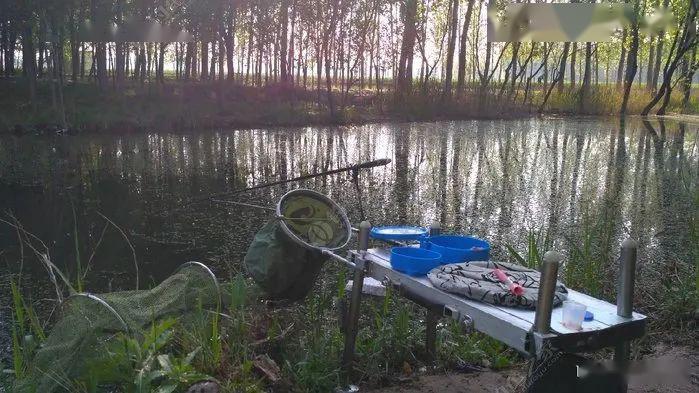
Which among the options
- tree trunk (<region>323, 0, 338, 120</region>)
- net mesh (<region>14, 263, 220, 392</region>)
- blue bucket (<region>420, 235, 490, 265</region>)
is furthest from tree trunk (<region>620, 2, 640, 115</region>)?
net mesh (<region>14, 263, 220, 392</region>)

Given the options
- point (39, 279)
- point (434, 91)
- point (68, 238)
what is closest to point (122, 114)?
point (434, 91)

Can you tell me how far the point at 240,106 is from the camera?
19531mm

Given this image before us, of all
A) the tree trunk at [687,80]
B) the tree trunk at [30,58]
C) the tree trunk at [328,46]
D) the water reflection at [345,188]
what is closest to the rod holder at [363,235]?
the water reflection at [345,188]

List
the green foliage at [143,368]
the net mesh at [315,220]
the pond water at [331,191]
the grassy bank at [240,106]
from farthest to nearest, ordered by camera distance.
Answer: the grassy bank at [240,106] < the pond water at [331,191] < the net mesh at [315,220] < the green foliage at [143,368]

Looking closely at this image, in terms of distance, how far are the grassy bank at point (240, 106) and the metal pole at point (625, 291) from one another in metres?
15.2

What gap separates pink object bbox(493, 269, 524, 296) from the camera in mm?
2273

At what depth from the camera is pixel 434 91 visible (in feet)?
72.7

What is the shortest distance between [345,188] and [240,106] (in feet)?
40.1

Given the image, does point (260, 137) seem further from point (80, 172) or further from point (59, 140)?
point (80, 172)

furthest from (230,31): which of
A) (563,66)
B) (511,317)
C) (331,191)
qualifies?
(511,317)

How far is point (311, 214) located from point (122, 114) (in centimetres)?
1463

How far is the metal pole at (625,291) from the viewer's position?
2141mm

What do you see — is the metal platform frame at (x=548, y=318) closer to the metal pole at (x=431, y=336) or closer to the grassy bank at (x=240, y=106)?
the metal pole at (x=431, y=336)

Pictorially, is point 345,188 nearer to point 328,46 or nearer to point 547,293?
point 547,293
